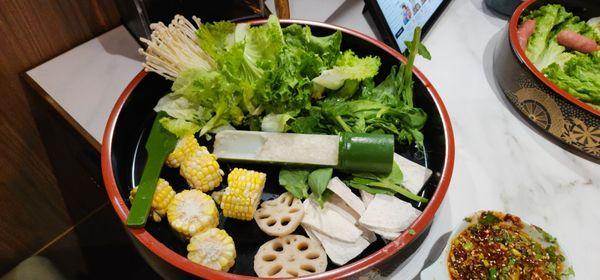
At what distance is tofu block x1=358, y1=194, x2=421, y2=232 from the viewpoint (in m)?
1.08

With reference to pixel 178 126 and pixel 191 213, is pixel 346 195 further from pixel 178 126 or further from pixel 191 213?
pixel 178 126

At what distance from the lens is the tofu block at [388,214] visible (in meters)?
1.08

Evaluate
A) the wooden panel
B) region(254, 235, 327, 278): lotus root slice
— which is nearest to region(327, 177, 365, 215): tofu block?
region(254, 235, 327, 278): lotus root slice

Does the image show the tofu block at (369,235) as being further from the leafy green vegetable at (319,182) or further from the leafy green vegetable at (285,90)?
the leafy green vegetable at (285,90)

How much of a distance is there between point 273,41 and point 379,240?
0.66 m

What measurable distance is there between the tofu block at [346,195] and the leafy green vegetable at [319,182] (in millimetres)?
18

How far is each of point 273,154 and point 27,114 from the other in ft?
3.47

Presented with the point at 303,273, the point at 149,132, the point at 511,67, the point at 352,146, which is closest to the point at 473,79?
the point at 511,67

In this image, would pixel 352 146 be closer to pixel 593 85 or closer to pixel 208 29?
pixel 208 29

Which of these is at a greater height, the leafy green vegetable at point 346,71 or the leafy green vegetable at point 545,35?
the leafy green vegetable at point 346,71

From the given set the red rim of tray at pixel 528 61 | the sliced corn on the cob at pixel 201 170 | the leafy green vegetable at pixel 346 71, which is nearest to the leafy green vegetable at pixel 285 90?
the leafy green vegetable at pixel 346 71

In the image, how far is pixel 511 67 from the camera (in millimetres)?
1551

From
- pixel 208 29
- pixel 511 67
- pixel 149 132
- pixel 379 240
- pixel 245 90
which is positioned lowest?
pixel 379 240

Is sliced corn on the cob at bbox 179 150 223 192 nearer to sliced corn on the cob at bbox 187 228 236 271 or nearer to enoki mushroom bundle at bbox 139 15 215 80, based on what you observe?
sliced corn on the cob at bbox 187 228 236 271
